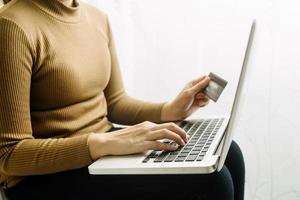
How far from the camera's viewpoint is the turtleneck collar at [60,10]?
3.00ft

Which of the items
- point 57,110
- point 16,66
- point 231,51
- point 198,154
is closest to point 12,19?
point 16,66

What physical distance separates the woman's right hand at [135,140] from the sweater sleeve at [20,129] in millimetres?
27

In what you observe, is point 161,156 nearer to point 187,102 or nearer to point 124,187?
point 124,187

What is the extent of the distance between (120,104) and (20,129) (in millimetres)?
421

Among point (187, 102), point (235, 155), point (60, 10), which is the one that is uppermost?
point (60, 10)

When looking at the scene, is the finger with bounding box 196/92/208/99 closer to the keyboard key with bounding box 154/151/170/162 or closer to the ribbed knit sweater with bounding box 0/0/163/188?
the ribbed knit sweater with bounding box 0/0/163/188

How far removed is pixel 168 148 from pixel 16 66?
1.13 ft

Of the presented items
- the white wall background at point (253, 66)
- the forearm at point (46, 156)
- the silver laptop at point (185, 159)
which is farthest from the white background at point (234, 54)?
the forearm at point (46, 156)

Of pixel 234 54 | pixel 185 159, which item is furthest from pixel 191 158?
pixel 234 54

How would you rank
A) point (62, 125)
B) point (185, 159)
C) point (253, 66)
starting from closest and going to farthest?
point (185, 159)
point (62, 125)
point (253, 66)

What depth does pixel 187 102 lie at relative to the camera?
105cm

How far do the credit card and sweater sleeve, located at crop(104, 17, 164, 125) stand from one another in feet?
0.57

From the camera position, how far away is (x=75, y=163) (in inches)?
31.8

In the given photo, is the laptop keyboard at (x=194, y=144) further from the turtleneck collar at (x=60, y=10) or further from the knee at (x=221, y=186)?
the turtleneck collar at (x=60, y=10)
